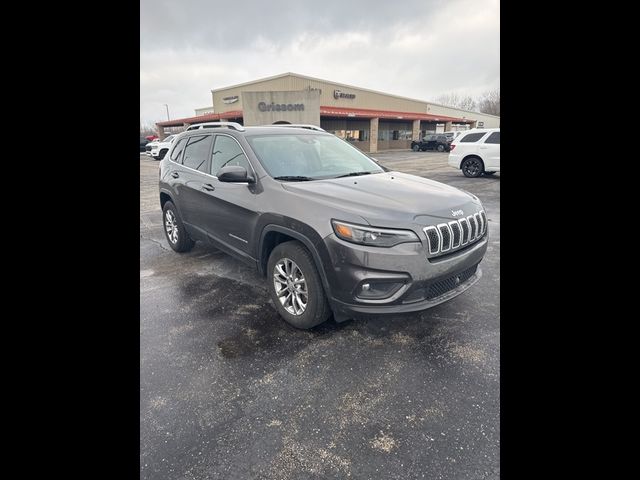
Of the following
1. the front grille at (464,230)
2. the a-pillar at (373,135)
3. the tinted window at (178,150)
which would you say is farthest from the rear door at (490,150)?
the a-pillar at (373,135)

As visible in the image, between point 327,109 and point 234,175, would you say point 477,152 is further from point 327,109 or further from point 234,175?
point 327,109

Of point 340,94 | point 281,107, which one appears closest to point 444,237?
point 281,107

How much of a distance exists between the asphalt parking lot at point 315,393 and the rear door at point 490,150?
34.0 ft

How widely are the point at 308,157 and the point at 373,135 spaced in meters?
31.6

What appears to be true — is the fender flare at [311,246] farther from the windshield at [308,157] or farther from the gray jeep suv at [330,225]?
the windshield at [308,157]

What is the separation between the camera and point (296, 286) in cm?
309

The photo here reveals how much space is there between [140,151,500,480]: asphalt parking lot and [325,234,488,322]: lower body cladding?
47cm

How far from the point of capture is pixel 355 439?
6.54ft

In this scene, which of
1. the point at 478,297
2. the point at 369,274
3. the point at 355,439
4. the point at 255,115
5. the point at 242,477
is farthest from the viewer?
the point at 255,115

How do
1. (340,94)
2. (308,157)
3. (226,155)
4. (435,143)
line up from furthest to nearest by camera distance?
(340,94) < (435,143) < (226,155) < (308,157)

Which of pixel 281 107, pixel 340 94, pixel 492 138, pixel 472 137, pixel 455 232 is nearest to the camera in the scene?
pixel 455 232
